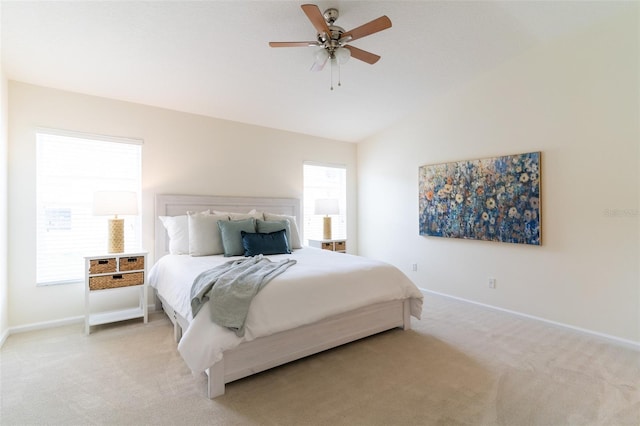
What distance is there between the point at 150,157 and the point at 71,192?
878 mm

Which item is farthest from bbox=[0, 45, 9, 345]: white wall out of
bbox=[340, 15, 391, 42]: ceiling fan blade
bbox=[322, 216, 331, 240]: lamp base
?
bbox=[322, 216, 331, 240]: lamp base

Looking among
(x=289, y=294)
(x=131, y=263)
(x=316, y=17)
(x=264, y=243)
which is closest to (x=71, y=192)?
(x=131, y=263)

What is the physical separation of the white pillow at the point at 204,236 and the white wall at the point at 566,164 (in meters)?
2.98

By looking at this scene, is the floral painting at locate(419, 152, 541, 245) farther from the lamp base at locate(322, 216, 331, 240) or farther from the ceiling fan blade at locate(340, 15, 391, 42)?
the ceiling fan blade at locate(340, 15, 391, 42)

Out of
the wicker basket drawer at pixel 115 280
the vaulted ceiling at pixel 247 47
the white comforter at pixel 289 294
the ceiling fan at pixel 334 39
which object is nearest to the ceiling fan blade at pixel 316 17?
the ceiling fan at pixel 334 39

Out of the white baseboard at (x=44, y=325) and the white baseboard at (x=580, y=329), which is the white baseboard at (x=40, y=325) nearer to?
the white baseboard at (x=44, y=325)

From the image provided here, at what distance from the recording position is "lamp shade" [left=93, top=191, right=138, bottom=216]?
312 centimetres

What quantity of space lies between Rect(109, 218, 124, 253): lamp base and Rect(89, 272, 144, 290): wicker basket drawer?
288 millimetres

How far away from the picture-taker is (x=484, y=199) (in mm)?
3771

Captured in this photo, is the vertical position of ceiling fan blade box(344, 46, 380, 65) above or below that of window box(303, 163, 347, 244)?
above

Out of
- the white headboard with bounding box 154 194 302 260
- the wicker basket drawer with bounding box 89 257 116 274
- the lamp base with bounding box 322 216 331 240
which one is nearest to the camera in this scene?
the wicker basket drawer with bounding box 89 257 116 274

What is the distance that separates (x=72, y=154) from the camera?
3330 mm

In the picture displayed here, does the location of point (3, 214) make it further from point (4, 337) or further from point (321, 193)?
point (321, 193)

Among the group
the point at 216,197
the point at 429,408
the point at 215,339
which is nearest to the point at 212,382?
the point at 215,339
